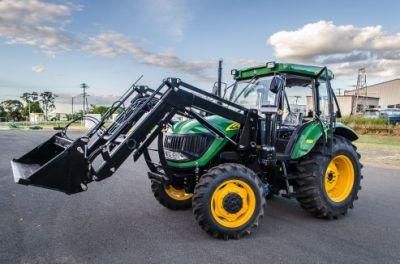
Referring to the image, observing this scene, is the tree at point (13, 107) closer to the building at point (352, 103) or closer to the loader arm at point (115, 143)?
the building at point (352, 103)

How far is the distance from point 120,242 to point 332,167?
12.4ft

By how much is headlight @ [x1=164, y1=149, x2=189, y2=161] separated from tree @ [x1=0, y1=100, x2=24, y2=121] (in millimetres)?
104660

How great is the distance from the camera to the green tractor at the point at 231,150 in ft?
15.7

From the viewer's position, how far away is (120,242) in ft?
15.3

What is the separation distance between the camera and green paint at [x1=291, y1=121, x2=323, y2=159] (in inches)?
228

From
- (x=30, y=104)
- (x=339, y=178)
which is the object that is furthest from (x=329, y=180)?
(x=30, y=104)

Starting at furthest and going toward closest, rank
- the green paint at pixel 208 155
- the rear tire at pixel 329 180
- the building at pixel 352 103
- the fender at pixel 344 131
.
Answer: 1. the building at pixel 352 103
2. the fender at pixel 344 131
3. the rear tire at pixel 329 180
4. the green paint at pixel 208 155

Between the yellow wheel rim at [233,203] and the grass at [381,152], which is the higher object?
the yellow wheel rim at [233,203]

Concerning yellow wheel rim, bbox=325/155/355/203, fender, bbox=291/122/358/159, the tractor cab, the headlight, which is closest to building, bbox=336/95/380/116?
yellow wheel rim, bbox=325/155/355/203

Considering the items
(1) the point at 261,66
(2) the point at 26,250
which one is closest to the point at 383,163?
(1) the point at 261,66

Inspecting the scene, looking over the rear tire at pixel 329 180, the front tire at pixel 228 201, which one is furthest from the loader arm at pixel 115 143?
the rear tire at pixel 329 180

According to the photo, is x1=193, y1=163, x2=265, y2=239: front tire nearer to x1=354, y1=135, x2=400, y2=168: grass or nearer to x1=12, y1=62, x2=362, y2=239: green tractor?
x1=12, y1=62, x2=362, y2=239: green tractor

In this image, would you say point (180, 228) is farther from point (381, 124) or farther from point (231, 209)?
point (381, 124)

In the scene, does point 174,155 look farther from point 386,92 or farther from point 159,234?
point 386,92
